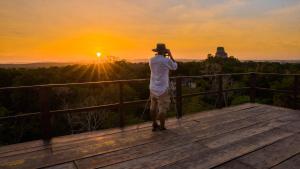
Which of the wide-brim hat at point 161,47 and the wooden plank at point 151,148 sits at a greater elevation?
the wide-brim hat at point 161,47

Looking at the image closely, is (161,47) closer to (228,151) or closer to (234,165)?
(228,151)

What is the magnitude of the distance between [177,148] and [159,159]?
1.69 feet

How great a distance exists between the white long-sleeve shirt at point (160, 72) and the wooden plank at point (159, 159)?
1.19 metres

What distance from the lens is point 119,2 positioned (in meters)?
8.30

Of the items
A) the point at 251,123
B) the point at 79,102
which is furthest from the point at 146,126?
the point at 79,102

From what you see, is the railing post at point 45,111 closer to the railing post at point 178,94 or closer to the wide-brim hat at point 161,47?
the wide-brim hat at point 161,47

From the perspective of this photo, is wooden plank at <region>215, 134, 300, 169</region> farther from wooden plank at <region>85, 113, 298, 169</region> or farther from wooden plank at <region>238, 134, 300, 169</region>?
wooden plank at <region>85, 113, 298, 169</region>

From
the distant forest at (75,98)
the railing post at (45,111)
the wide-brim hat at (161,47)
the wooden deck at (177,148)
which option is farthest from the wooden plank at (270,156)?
the distant forest at (75,98)

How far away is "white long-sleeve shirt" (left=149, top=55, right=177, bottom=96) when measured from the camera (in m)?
4.30

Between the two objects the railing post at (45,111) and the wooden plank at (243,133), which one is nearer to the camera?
the wooden plank at (243,133)

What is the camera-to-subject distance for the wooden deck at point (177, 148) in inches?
126

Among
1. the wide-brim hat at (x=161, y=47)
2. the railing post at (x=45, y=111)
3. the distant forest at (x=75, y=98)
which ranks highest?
the wide-brim hat at (x=161, y=47)

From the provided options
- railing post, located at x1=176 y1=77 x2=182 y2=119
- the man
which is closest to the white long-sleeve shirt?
the man

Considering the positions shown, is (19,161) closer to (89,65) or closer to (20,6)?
(20,6)
